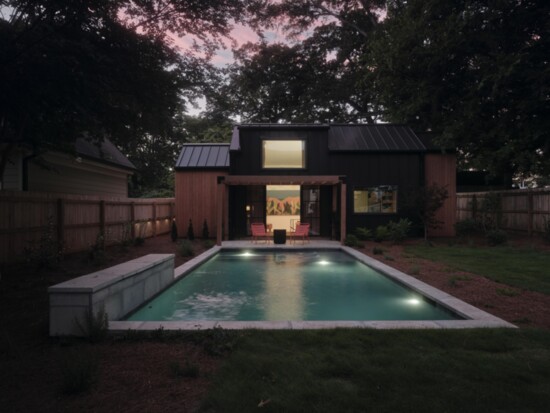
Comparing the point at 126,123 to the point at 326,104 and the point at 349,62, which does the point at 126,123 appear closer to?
the point at 326,104

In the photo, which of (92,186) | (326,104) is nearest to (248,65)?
(326,104)

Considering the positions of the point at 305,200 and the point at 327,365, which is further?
the point at 305,200

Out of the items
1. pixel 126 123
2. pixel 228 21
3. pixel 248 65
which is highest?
pixel 248 65

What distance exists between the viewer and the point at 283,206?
19.4 metres

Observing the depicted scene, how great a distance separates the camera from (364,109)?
30.2 metres

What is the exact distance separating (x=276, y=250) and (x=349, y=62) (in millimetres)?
19790

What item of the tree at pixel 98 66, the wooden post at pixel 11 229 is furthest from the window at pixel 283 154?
the wooden post at pixel 11 229

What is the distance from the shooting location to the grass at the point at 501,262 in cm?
840

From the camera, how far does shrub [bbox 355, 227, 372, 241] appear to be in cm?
1672

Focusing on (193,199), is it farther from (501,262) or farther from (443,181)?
(501,262)

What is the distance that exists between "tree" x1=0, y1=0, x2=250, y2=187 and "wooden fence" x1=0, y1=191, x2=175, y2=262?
134 centimetres

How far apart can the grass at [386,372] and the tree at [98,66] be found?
5221 mm

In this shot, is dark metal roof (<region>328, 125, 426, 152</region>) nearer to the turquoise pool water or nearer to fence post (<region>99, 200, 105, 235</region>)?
the turquoise pool water

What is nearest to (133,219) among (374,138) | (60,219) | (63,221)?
(63,221)
